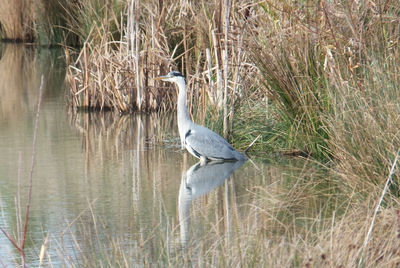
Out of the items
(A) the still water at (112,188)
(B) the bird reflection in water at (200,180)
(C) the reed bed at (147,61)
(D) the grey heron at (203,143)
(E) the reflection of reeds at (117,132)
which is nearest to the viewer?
(A) the still water at (112,188)

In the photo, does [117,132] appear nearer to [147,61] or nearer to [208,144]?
[147,61]

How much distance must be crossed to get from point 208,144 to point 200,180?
541 mm

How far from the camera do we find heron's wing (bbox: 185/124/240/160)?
7176 mm

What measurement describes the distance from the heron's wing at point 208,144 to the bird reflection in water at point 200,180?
4.2 inches

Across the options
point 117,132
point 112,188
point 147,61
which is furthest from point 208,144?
point 147,61

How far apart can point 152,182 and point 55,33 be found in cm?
1380

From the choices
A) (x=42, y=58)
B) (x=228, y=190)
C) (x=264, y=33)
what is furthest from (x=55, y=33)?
(x=228, y=190)

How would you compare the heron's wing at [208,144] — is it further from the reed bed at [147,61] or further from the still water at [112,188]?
the reed bed at [147,61]

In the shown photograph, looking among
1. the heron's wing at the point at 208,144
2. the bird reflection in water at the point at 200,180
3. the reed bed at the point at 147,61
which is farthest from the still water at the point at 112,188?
the reed bed at the point at 147,61

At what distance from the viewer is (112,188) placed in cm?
638

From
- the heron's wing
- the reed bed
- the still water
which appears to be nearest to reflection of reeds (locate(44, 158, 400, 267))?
the still water

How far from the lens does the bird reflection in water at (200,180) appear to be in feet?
19.3

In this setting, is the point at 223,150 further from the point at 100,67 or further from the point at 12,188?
the point at 100,67

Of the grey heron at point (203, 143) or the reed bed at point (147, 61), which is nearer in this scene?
the grey heron at point (203, 143)
